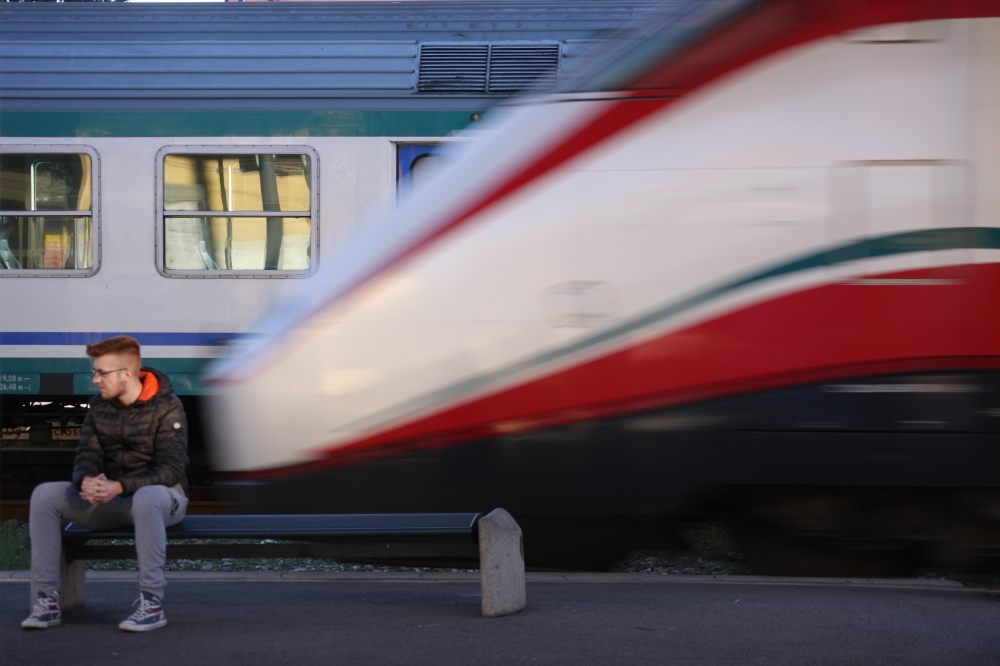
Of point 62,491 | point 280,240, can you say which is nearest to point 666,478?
point 62,491

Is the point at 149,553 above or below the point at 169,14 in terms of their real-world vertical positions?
below

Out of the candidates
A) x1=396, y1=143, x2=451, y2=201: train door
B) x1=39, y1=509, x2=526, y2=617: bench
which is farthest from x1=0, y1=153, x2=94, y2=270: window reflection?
x1=39, y1=509, x2=526, y2=617: bench

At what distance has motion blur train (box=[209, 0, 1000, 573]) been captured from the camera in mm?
3521

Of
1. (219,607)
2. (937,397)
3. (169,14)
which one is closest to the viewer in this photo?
(937,397)

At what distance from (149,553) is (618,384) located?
1.99 m

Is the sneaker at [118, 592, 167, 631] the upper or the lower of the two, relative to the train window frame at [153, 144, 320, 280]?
lower

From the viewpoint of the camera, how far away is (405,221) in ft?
13.0

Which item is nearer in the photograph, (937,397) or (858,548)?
(937,397)

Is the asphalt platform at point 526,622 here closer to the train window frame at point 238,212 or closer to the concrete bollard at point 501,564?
the concrete bollard at point 501,564

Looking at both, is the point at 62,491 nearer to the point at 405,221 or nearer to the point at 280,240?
the point at 405,221

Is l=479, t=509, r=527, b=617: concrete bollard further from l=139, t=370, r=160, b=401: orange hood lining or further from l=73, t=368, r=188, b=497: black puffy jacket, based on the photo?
l=139, t=370, r=160, b=401: orange hood lining

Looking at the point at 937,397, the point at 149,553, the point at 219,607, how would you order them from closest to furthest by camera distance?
the point at 937,397 < the point at 149,553 < the point at 219,607

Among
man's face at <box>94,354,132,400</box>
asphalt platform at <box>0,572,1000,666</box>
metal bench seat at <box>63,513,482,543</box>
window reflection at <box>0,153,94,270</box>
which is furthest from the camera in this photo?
window reflection at <box>0,153,94,270</box>

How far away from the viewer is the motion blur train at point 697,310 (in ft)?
11.6
